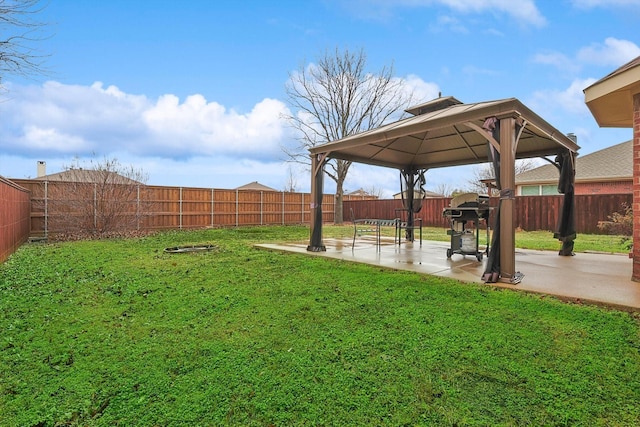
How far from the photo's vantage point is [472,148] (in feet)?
25.3

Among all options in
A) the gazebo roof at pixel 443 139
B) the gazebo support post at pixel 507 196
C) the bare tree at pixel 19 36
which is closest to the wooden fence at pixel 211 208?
the gazebo roof at pixel 443 139

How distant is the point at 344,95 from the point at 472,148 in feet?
42.3

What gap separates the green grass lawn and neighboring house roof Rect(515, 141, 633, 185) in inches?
579

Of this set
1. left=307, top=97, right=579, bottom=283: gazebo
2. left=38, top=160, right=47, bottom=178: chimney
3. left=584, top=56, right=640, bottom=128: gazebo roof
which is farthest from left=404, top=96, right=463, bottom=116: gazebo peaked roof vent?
left=38, top=160, right=47, bottom=178: chimney

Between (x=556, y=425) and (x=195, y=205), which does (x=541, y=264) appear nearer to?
(x=556, y=425)

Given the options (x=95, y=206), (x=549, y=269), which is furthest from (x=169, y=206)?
(x=549, y=269)

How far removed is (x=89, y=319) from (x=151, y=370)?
4.72 feet

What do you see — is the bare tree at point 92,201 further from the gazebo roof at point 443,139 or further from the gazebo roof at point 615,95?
the gazebo roof at point 615,95

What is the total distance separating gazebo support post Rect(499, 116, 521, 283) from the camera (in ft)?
13.2

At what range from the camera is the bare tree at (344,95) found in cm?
1891

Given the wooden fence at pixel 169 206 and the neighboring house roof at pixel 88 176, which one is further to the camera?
the neighboring house roof at pixel 88 176

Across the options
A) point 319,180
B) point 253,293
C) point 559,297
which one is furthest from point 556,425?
point 319,180

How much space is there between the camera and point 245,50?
389 inches

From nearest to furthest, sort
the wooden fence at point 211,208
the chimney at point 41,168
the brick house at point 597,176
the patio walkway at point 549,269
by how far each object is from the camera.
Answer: the patio walkway at point 549,269, the wooden fence at point 211,208, the brick house at point 597,176, the chimney at point 41,168
